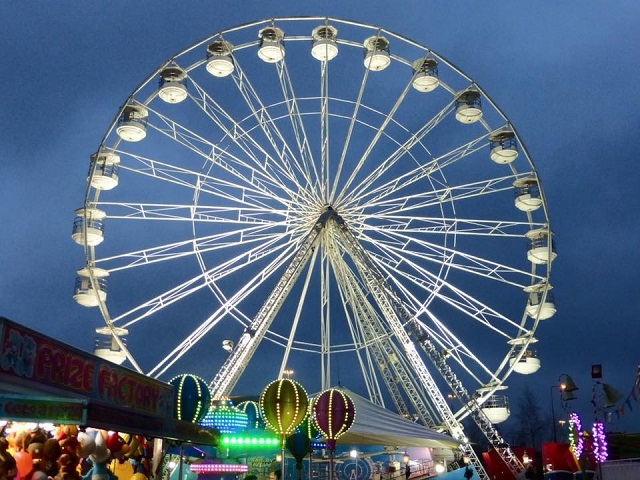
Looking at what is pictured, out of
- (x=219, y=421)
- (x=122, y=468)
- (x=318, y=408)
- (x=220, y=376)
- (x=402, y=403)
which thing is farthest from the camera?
(x=402, y=403)

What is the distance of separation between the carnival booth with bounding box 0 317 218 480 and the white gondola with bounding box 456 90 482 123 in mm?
11822

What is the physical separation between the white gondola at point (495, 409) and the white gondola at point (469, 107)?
768 cm

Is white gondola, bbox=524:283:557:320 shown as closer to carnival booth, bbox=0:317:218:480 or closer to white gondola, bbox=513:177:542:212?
white gondola, bbox=513:177:542:212

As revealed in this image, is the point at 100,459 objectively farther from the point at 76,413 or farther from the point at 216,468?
the point at 216,468

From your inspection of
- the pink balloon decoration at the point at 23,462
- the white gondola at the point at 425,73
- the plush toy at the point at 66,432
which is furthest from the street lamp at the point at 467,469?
the pink balloon decoration at the point at 23,462

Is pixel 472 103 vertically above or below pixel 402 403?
above

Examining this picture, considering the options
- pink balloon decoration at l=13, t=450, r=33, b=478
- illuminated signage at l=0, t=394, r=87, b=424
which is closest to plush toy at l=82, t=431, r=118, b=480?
pink balloon decoration at l=13, t=450, r=33, b=478

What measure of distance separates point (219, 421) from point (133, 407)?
756 cm

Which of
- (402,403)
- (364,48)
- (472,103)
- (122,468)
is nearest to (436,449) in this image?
(402,403)

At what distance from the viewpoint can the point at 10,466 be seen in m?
7.99

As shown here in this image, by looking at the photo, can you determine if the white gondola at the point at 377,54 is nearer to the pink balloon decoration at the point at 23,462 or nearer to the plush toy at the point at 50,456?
the plush toy at the point at 50,456

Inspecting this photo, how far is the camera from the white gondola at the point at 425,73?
19875mm

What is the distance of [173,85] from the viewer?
19062 millimetres

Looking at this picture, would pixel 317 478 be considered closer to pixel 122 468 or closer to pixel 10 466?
pixel 122 468
